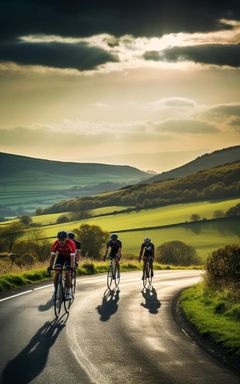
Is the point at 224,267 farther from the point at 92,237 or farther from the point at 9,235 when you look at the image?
the point at 9,235

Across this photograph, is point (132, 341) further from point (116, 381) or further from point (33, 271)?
point (33, 271)

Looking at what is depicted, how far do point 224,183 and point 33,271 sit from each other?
6376 inches

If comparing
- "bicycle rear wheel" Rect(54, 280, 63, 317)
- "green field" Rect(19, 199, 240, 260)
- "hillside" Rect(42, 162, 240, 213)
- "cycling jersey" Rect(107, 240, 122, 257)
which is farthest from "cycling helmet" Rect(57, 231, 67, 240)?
"hillside" Rect(42, 162, 240, 213)

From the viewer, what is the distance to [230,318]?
14.5 meters

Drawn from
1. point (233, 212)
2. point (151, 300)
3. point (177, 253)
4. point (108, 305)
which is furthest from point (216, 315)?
point (233, 212)

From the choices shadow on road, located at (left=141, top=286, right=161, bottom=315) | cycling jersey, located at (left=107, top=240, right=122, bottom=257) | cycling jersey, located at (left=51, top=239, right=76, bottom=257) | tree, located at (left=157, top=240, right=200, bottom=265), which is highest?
cycling jersey, located at (left=51, top=239, right=76, bottom=257)

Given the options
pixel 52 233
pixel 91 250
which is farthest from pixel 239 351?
pixel 52 233

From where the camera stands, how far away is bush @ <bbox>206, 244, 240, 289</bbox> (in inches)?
781

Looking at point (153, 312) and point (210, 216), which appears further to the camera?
point (210, 216)

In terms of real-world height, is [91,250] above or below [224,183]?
below

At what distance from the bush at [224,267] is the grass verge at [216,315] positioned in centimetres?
62

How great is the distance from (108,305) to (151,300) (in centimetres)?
255

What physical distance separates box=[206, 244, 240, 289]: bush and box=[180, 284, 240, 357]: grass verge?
619 millimetres

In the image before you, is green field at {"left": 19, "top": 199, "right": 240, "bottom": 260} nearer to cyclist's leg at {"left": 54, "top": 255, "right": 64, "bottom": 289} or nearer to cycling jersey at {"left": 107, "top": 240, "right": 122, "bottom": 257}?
cycling jersey at {"left": 107, "top": 240, "right": 122, "bottom": 257}
